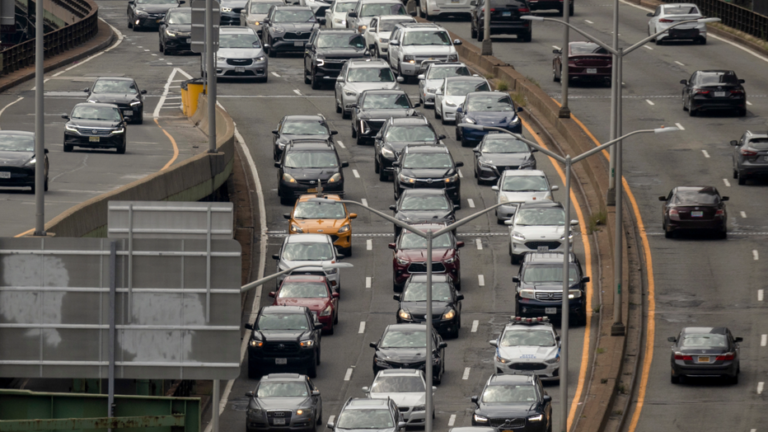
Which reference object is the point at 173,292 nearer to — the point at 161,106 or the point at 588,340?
the point at 588,340

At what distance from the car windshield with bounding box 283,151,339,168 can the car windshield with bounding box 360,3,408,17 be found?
24.6 meters

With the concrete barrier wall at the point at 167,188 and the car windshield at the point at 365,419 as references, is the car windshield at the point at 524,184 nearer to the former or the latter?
the concrete barrier wall at the point at 167,188

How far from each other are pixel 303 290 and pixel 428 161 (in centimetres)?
1017

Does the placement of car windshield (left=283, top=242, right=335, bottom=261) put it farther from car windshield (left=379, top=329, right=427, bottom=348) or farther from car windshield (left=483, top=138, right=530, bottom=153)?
car windshield (left=483, top=138, right=530, bottom=153)

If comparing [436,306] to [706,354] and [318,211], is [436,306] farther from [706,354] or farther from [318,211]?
[318,211]

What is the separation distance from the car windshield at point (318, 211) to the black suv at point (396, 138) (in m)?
5.84

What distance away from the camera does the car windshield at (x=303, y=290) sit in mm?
40750

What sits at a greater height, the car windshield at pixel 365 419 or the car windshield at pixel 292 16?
the car windshield at pixel 292 16

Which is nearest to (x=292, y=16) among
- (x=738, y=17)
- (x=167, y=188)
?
(x=738, y=17)

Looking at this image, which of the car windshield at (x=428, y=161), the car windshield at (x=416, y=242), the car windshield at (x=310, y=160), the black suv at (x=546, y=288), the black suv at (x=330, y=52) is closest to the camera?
the black suv at (x=546, y=288)

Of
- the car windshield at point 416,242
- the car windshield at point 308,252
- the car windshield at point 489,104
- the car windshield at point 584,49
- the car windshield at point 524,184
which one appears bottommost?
the car windshield at point 308,252

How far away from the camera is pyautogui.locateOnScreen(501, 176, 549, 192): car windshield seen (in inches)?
1870

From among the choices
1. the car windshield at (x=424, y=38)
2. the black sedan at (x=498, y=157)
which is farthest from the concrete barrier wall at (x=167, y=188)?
the car windshield at (x=424, y=38)

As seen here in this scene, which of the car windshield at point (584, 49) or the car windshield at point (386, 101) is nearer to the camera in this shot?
the car windshield at point (386, 101)
